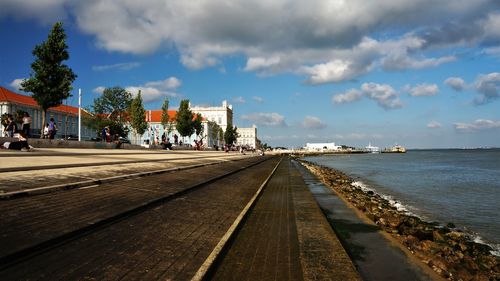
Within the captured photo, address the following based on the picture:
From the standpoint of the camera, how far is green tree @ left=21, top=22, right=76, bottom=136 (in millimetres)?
32562

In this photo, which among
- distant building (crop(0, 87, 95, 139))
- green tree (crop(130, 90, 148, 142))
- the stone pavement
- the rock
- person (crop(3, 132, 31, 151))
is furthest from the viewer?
distant building (crop(0, 87, 95, 139))

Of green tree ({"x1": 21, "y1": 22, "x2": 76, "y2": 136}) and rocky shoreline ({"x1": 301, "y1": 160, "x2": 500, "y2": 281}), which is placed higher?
green tree ({"x1": 21, "y1": 22, "x2": 76, "y2": 136})

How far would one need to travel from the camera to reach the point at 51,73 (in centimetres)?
3284

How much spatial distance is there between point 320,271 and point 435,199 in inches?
826

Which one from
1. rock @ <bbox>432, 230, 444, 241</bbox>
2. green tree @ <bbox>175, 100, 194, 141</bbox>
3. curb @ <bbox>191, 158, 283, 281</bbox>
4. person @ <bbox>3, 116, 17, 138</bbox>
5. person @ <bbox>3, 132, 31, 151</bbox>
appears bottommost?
rock @ <bbox>432, 230, 444, 241</bbox>

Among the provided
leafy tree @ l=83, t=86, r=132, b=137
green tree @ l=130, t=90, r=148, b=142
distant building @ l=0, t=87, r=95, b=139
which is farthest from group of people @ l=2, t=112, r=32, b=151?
leafy tree @ l=83, t=86, r=132, b=137

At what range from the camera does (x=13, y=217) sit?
6594mm

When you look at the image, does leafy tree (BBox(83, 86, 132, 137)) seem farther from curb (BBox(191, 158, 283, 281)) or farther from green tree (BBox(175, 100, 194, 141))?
curb (BBox(191, 158, 283, 281))

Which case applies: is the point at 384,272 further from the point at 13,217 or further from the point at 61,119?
the point at 61,119

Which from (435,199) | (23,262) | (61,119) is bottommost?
(435,199)

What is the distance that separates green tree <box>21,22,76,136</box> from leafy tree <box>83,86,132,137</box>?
6120 centimetres

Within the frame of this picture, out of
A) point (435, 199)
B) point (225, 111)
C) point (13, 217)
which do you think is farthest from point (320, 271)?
point (225, 111)

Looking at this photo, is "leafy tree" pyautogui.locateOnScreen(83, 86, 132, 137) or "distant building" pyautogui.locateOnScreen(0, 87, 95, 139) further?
"leafy tree" pyautogui.locateOnScreen(83, 86, 132, 137)

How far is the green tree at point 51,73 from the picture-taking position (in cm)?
3256
